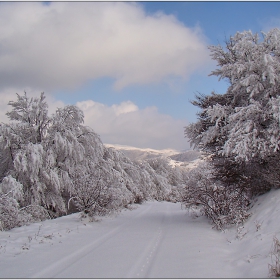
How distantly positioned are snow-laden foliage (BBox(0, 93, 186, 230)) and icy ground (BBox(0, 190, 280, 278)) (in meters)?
4.05

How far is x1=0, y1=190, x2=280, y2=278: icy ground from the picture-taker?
5.18m

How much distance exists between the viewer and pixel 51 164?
647 inches

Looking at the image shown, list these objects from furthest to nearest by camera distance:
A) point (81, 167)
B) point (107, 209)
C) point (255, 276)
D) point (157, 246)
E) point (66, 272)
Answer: point (81, 167) → point (107, 209) → point (157, 246) → point (66, 272) → point (255, 276)

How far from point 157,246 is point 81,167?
11797mm

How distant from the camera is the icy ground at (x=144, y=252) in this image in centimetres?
518

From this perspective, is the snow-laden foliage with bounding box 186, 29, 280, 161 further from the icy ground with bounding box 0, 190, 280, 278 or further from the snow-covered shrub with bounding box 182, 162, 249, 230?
the icy ground with bounding box 0, 190, 280, 278

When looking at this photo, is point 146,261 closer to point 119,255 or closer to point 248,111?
point 119,255

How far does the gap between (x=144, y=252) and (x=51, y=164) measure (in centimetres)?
1141

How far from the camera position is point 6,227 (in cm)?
1006

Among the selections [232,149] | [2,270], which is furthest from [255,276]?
[232,149]

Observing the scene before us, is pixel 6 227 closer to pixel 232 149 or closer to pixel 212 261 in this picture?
pixel 212 261

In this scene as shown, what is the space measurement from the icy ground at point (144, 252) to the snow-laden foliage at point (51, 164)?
4.05 meters

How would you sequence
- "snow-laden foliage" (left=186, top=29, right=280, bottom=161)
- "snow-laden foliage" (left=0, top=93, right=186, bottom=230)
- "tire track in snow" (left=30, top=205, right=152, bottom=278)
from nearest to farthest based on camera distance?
"tire track in snow" (left=30, top=205, right=152, bottom=278) → "snow-laden foliage" (left=186, top=29, right=280, bottom=161) → "snow-laden foliage" (left=0, top=93, right=186, bottom=230)

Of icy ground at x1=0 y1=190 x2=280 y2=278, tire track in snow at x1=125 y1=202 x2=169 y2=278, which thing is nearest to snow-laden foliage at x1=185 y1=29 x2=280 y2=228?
icy ground at x1=0 y1=190 x2=280 y2=278
